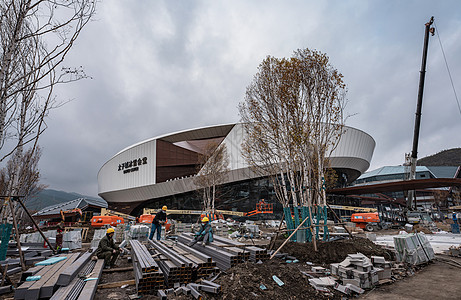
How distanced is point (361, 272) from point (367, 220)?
751 inches

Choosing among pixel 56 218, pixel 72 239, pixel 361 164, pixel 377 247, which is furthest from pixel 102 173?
pixel 377 247

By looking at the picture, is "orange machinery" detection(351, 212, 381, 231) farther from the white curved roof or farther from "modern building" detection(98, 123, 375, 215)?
"modern building" detection(98, 123, 375, 215)

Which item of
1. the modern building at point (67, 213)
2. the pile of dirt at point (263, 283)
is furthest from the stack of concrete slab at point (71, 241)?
the modern building at point (67, 213)

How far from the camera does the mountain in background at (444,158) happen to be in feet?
421

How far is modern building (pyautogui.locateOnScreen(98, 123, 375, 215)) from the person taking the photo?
32.3 metres

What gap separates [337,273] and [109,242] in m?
7.38

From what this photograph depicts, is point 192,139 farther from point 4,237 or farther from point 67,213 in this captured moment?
point 4,237

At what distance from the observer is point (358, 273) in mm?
5836

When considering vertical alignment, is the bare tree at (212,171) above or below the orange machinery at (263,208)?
above

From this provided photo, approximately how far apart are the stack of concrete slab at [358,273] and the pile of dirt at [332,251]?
1796 millimetres

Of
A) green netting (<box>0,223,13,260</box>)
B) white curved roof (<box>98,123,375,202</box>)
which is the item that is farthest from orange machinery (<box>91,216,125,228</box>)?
green netting (<box>0,223,13,260</box>)

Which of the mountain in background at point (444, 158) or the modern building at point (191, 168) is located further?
the mountain in background at point (444, 158)

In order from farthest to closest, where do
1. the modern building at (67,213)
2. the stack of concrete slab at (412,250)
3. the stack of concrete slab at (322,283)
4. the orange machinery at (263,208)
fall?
1. the orange machinery at (263,208)
2. the modern building at (67,213)
3. the stack of concrete slab at (412,250)
4. the stack of concrete slab at (322,283)

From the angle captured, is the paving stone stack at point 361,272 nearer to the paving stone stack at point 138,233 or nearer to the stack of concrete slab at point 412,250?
the stack of concrete slab at point 412,250
